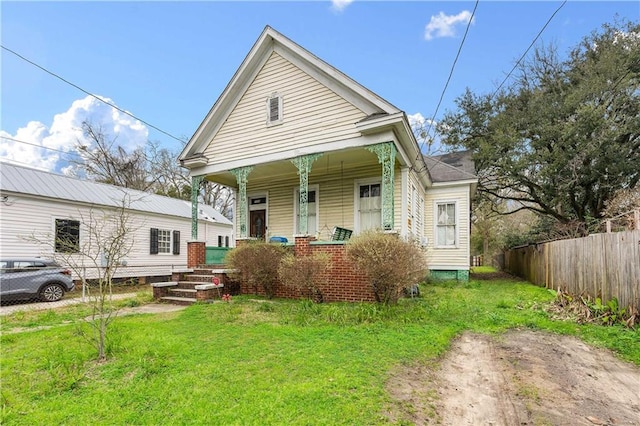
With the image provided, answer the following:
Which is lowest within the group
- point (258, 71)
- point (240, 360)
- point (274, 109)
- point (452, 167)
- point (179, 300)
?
point (179, 300)

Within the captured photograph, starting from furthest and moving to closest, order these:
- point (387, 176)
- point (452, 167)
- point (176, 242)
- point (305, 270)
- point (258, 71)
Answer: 1. point (176, 242)
2. point (452, 167)
3. point (258, 71)
4. point (387, 176)
5. point (305, 270)

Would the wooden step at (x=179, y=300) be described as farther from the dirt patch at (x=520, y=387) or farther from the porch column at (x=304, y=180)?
the dirt patch at (x=520, y=387)

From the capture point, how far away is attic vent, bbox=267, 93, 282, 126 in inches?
408

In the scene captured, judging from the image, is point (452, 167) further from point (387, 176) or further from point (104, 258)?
point (104, 258)

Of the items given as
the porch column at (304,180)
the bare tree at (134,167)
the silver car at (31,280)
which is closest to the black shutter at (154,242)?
the silver car at (31,280)

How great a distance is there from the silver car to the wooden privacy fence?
13509 millimetres

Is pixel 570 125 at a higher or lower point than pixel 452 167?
higher

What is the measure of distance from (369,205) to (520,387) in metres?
7.48

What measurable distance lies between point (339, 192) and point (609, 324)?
755cm

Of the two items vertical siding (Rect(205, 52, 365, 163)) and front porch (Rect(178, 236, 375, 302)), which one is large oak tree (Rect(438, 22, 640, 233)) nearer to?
vertical siding (Rect(205, 52, 365, 163))

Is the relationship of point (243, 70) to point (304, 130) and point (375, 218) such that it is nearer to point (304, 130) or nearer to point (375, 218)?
point (304, 130)

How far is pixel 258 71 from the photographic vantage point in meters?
10.9

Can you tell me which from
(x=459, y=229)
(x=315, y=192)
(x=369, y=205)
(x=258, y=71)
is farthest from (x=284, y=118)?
(x=459, y=229)

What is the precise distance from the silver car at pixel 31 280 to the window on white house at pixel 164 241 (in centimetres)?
542
